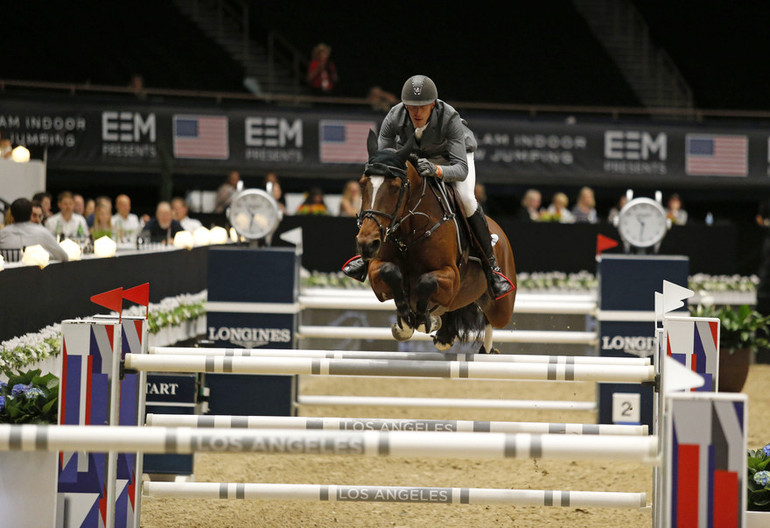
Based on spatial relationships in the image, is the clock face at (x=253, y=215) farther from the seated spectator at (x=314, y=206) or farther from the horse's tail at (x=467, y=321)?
the seated spectator at (x=314, y=206)

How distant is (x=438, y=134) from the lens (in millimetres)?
4422

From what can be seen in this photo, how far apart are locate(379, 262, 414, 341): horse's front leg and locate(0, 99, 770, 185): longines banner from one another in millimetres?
8122

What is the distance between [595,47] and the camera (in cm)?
1817

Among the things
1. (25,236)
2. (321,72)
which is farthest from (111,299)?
(321,72)

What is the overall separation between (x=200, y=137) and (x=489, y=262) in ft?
28.8

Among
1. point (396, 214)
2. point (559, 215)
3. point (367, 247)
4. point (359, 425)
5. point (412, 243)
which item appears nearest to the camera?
point (359, 425)

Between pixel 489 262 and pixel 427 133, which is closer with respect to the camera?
pixel 427 133

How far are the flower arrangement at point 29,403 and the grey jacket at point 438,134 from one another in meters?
→ 1.79

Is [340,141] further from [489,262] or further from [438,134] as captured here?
[438,134]

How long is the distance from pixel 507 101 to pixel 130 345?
14626 mm

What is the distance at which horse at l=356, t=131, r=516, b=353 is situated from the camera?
4.01m

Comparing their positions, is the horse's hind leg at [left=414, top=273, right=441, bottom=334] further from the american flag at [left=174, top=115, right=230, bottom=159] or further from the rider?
the american flag at [left=174, top=115, right=230, bottom=159]

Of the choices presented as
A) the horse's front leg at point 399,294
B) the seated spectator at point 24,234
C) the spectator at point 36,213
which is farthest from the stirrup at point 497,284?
the spectator at point 36,213

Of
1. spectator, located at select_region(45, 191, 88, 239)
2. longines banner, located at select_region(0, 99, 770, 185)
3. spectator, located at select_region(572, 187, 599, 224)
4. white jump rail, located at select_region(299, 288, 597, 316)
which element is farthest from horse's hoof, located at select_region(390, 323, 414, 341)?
longines banner, located at select_region(0, 99, 770, 185)
